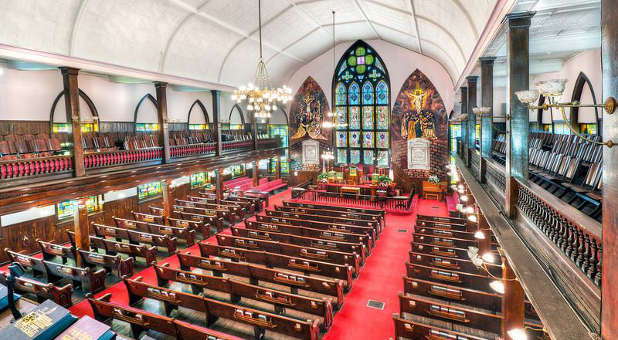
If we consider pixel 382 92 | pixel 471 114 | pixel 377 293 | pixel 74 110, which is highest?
pixel 382 92

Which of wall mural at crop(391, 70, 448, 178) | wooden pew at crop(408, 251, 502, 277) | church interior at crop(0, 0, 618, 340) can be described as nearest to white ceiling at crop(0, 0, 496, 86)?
church interior at crop(0, 0, 618, 340)

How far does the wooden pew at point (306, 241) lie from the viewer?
970cm

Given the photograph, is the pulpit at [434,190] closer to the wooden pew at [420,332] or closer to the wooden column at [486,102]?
the wooden column at [486,102]

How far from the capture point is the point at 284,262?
889 centimetres

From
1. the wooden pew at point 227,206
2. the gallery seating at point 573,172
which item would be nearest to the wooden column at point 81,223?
the wooden pew at point 227,206

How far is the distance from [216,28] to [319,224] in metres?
9.18

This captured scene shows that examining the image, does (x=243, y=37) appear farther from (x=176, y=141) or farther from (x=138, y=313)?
(x=138, y=313)

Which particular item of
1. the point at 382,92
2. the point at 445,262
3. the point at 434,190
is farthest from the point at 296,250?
the point at 382,92

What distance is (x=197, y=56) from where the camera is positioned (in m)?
14.3

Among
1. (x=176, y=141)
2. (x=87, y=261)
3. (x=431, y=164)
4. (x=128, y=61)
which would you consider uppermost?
(x=128, y=61)

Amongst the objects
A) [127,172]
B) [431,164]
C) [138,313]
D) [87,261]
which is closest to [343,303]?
[138,313]

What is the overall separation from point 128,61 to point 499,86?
17782mm

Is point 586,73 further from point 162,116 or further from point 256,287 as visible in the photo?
point 162,116

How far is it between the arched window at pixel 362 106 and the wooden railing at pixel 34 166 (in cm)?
1479
